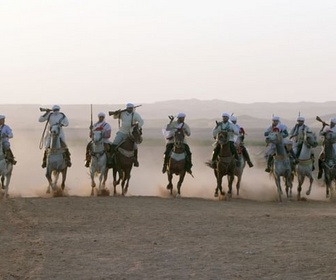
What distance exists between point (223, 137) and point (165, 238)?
29.5 ft

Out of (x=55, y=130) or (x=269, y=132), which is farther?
(x=269, y=132)

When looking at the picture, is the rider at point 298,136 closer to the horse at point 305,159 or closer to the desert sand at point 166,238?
the horse at point 305,159

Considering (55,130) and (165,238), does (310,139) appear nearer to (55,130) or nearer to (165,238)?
(55,130)

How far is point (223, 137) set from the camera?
2488 centimetres

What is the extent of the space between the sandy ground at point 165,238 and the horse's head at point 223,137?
1815 mm

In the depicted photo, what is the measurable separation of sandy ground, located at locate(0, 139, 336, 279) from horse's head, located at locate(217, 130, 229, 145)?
5.95ft

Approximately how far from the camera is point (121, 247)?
1519 centimetres

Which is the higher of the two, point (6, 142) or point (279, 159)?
point (6, 142)

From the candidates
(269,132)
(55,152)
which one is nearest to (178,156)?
(269,132)

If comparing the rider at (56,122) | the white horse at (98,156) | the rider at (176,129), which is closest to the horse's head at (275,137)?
the rider at (176,129)

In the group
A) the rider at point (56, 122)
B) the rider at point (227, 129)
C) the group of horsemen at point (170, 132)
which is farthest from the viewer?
the rider at point (56, 122)

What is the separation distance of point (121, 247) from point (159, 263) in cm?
171

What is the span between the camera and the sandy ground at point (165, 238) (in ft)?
42.9

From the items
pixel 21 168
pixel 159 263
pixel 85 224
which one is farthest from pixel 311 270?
pixel 21 168
